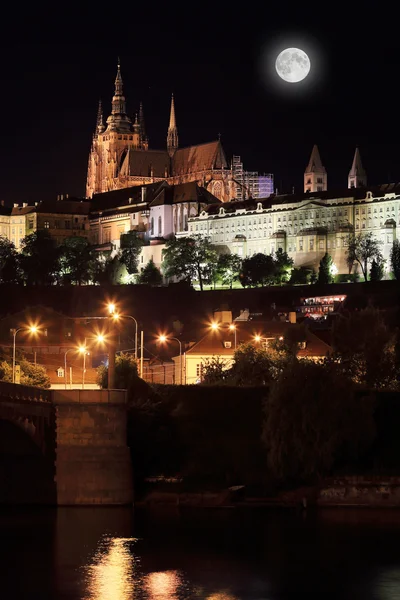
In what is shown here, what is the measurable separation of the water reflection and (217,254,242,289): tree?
409ft

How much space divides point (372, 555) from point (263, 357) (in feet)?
59.5

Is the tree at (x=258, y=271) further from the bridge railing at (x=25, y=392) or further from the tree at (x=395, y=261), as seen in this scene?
the bridge railing at (x=25, y=392)

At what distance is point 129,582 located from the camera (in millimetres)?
44031

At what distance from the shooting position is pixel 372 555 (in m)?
46.6

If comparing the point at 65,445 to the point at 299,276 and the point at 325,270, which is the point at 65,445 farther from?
the point at 299,276

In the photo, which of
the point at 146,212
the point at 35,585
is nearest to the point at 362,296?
the point at 146,212

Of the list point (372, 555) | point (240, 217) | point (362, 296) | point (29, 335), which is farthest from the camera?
point (240, 217)

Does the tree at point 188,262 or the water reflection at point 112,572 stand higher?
→ the tree at point 188,262

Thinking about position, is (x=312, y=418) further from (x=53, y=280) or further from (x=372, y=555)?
(x=53, y=280)

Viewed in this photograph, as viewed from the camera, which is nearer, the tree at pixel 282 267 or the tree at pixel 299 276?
the tree at pixel 299 276

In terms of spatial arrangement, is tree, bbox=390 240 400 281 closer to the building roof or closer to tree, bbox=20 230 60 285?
tree, bbox=20 230 60 285

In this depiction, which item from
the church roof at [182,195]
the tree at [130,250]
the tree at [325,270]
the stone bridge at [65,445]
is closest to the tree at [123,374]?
the stone bridge at [65,445]

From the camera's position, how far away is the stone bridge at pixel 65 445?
51.5m

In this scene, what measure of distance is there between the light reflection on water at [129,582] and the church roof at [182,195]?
489 ft
